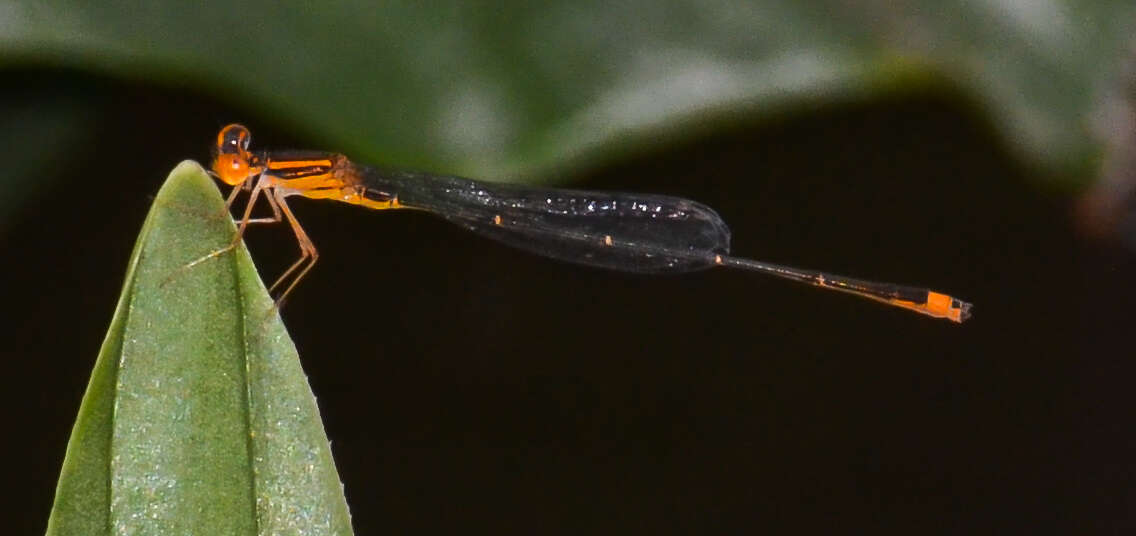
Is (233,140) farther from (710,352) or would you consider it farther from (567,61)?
(710,352)

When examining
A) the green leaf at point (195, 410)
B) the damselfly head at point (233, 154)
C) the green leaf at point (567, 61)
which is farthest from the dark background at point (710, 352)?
the green leaf at point (195, 410)

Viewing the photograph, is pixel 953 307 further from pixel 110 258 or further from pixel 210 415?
pixel 110 258

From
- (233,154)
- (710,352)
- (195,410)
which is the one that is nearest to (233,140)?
(233,154)

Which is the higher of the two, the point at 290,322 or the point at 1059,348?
the point at 1059,348

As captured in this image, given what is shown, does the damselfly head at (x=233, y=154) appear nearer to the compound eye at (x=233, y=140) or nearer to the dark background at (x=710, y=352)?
the compound eye at (x=233, y=140)

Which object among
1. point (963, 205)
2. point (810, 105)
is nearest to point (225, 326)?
point (810, 105)

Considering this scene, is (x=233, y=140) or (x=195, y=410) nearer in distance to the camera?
(x=195, y=410)
